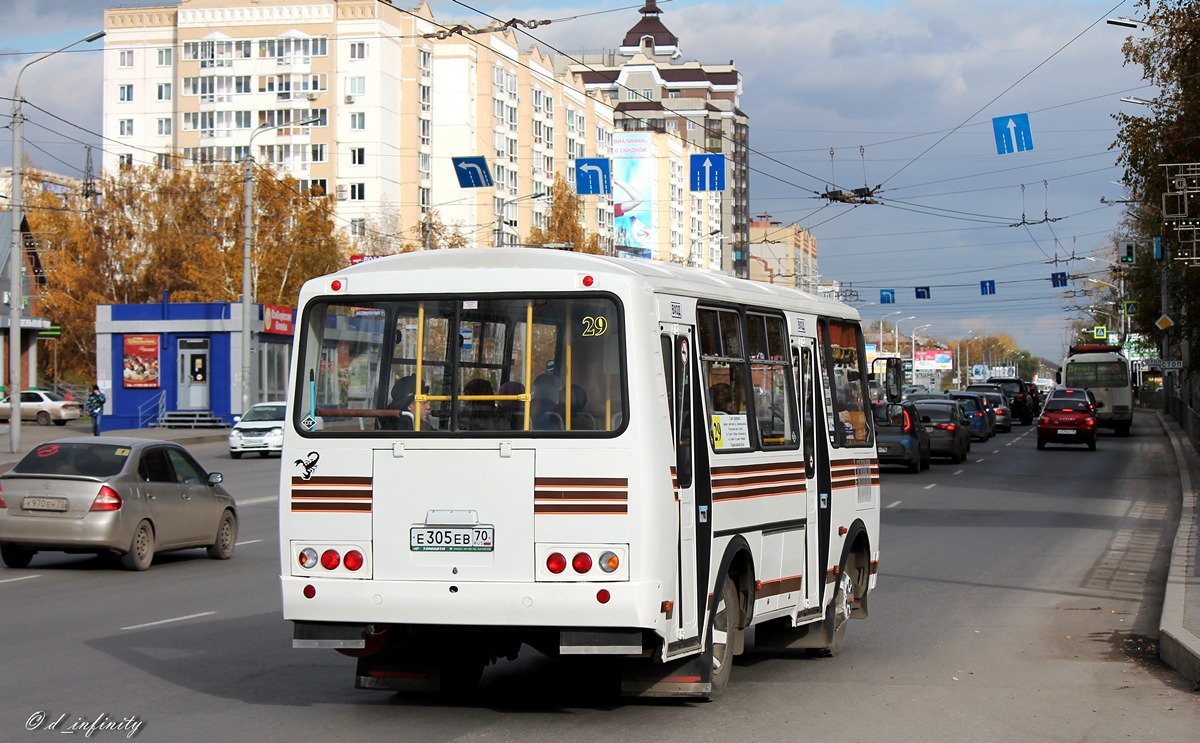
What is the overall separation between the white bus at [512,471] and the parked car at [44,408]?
5639 cm

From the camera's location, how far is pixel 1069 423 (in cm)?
4825

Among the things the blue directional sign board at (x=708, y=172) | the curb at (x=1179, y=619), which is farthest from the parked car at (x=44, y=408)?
the curb at (x=1179, y=619)

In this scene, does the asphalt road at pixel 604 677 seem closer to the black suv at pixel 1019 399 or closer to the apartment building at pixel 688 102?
the black suv at pixel 1019 399

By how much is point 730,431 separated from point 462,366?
1.76 meters

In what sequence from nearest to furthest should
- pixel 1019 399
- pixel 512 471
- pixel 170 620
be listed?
pixel 512 471, pixel 170 620, pixel 1019 399

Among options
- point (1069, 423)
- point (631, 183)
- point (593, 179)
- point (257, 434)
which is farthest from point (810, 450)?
point (631, 183)

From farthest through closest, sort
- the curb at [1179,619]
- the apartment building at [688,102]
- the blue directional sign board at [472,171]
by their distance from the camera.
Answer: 1. the apartment building at [688,102]
2. the blue directional sign board at [472,171]
3. the curb at [1179,619]

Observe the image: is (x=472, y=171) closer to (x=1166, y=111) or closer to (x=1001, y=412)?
(x=1166, y=111)

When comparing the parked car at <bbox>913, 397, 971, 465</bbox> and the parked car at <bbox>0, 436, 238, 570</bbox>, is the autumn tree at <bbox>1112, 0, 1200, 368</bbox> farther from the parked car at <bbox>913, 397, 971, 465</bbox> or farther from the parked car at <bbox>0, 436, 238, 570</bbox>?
the parked car at <bbox>0, 436, 238, 570</bbox>

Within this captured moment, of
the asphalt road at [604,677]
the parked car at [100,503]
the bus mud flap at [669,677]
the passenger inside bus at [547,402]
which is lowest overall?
the asphalt road at [604,677]

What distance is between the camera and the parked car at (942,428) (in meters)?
41.0

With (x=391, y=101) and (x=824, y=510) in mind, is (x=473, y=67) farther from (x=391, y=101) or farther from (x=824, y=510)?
(x=824, y=510)

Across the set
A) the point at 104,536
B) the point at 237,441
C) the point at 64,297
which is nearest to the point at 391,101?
the point at 64,297

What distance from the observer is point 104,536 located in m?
16.2
